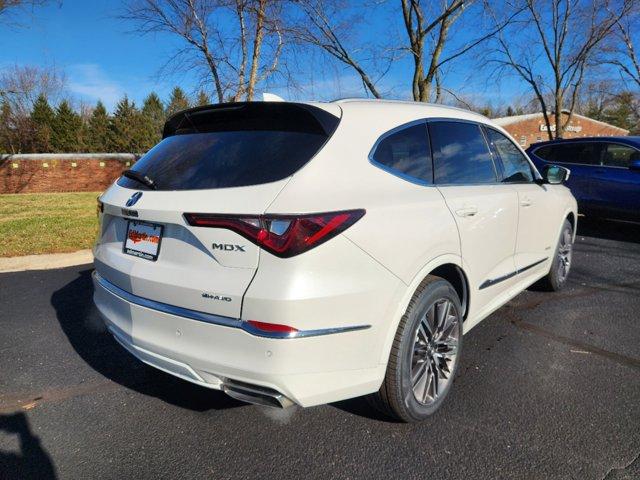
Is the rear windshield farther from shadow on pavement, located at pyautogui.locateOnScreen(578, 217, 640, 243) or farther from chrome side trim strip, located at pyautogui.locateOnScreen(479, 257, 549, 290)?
shadow on pavement, located at pyautogui.locateOnScreen(578, 217, 640, 243)

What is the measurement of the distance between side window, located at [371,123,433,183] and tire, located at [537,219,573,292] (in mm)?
2539

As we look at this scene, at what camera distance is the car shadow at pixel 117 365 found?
2.75 m

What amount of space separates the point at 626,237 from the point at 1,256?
10338mm

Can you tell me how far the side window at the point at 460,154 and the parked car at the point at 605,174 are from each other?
5.24 m

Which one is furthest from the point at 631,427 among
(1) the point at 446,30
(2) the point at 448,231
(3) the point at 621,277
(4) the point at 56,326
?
(1) the point at 446,30

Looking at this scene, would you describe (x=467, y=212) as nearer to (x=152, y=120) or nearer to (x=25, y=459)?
(x=25, y=459)

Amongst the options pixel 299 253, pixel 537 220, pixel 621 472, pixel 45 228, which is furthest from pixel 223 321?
pixel 45 228

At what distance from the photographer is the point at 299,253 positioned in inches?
73.0

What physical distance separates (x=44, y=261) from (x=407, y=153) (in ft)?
19.4

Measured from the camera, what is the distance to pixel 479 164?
3203mm

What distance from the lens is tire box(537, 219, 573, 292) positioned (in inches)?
178

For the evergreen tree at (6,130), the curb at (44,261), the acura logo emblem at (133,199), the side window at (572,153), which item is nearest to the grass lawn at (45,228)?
the curb at (44,261)

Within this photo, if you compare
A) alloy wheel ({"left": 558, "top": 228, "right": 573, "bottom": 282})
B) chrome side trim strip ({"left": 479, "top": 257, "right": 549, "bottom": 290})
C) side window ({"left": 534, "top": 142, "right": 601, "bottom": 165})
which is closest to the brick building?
side window ({"left": 534, "top": 142, "right": 601, "bottom": 165})

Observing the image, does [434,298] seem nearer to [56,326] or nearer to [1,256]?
[56,326]
